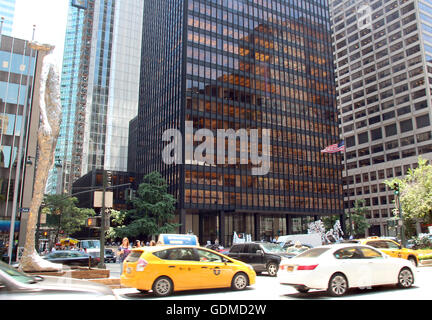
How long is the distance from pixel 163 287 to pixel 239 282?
8.16ft

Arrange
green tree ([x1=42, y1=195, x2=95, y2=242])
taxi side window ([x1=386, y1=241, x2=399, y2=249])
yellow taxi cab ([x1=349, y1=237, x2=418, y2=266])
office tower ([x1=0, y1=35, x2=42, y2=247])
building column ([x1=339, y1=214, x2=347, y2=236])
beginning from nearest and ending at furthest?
1. yellow taxi cab ([x1=349, y1=237, x2=418, y2=266])
2. taxi side window ([x1=386, y1=241, x2=399, y2=249])
3. office tower ([x1=0, y1=35, x2=42, y2=247])
4. green tree ([x1=42, y1=195, x2=95, y2=242])
5. building column ([x1=339, y1=214, x2=347, y2=236])

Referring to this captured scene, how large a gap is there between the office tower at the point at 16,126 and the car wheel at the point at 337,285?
32266mm

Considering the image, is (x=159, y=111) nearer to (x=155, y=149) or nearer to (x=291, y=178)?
(x=155, y=149)

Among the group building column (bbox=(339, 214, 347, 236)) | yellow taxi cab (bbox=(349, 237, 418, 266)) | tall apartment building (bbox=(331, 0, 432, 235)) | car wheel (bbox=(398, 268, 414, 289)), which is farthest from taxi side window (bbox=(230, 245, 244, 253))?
tall apartment building (bbox=(331, 0, 432, 235))

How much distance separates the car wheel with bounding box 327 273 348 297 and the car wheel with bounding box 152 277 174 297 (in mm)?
4368

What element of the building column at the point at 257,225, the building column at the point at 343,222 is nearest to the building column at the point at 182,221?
the building column at the point at 257,225

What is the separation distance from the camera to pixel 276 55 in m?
75.5

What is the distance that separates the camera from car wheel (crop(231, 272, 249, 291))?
36.2 feet

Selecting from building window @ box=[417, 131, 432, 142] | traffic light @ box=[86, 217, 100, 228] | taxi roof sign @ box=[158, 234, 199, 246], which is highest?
building window @ box=[417, 131, 432, 142]

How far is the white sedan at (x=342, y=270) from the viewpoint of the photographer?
366 inches

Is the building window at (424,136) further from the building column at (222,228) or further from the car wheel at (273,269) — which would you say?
the car wheel at (273,269)

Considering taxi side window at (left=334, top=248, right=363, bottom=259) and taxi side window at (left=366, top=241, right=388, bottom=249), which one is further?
taxi side window at (left=366, top=241, right=388, bottom=249)

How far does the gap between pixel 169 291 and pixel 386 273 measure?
20.7 feet

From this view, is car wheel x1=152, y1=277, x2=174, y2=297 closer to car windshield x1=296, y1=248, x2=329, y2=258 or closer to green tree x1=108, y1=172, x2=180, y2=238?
car windshield x1=296, y1=248, x2=329, y2=258
